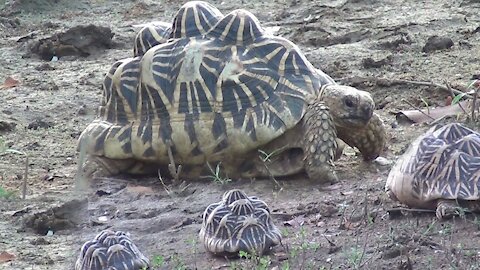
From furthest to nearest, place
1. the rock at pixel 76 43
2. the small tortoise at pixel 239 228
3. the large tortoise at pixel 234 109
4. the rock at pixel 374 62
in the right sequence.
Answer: the rock at pixel 76 43 < the rock at pixel 374 62 < the large tortoise at pixel 234 109 < the small tortoise at pixel 239 228

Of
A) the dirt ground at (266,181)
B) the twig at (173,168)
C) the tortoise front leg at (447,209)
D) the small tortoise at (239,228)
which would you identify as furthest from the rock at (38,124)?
the tortoise front leg at (447,209)

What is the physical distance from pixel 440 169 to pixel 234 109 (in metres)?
1.66

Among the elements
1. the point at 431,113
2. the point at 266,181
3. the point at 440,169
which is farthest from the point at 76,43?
the point at 440,169

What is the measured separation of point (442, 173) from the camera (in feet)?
14.6

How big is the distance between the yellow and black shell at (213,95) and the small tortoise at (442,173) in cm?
126

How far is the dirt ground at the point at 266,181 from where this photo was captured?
4445mm

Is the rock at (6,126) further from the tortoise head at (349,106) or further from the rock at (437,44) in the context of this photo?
the rock at (437,44)

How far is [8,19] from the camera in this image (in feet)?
36.3

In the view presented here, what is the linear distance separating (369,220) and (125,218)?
4.28 feet

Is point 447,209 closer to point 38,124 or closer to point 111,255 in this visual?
point 111,255

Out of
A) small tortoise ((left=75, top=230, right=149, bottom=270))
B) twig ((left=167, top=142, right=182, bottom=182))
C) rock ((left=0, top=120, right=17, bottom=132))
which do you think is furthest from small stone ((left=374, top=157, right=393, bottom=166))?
rock ((left=0, top=120, right=17, bottom=132))

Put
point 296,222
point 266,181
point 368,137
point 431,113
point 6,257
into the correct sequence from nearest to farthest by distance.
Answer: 1. point 6,257
2. point 296,222
3. point 266,181
4. point 368,137
5. point 431,113

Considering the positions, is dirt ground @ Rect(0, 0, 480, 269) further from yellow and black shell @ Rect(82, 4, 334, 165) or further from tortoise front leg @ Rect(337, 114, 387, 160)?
yellow and black shell @ Rect(82, 4, 334, 165)

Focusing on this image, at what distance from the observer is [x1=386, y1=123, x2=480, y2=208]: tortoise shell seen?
4383 millimetres
